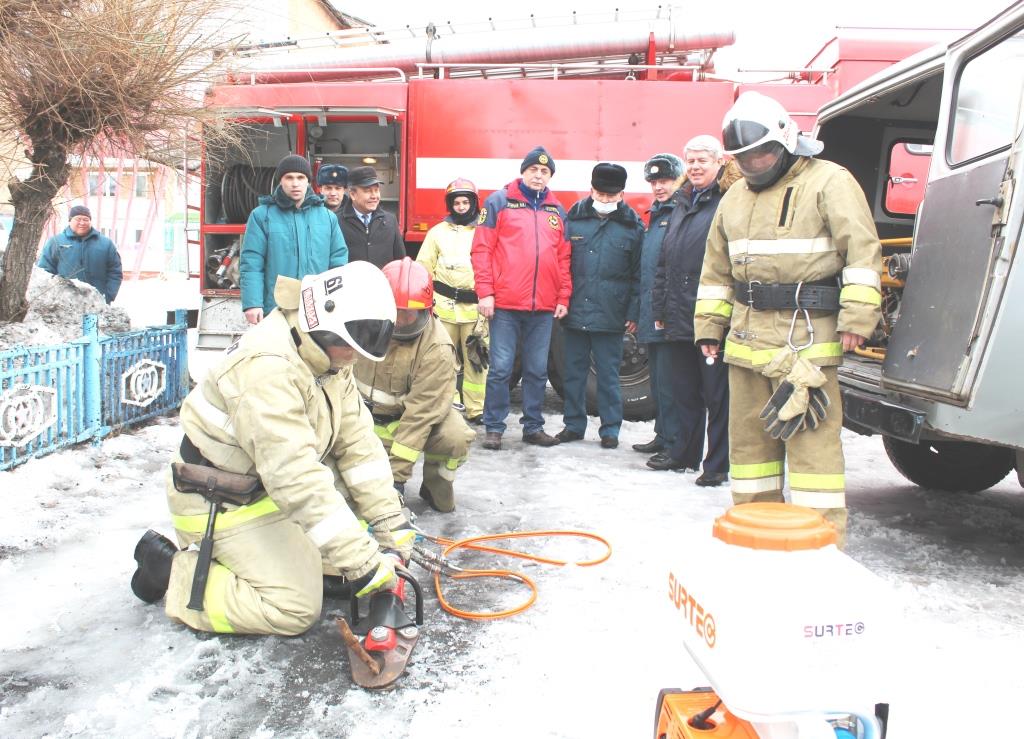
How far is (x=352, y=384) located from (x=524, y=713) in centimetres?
142

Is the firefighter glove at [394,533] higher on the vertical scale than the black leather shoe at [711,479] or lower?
higher

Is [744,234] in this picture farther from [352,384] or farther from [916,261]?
[352,384]

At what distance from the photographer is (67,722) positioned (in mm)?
2307

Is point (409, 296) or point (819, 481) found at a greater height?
point (409, 296)

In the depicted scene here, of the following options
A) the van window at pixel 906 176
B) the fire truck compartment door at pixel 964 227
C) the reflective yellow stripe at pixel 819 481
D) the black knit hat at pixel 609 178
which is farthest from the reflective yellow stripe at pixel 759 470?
the black knit hat at pixel 609 178

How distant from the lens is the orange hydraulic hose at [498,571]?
3080 mm

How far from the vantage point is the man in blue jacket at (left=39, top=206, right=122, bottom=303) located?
25.2 ft

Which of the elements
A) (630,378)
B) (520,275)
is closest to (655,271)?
(520,275)

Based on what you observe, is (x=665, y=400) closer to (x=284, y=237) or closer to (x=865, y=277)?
(x=865, y=277)

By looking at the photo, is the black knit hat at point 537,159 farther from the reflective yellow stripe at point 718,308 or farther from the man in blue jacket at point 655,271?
the reflective yellow stripe at point 718,308

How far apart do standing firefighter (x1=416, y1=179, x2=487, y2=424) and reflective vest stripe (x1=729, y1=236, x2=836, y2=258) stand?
309 cm

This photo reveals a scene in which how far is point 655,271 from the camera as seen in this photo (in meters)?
5.42

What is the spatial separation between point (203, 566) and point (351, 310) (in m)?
1.05

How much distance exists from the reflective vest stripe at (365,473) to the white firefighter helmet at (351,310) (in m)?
0.53
